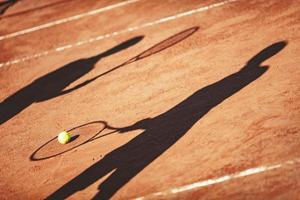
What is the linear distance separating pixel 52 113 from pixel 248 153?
4.60m

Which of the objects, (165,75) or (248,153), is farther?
(165,75)

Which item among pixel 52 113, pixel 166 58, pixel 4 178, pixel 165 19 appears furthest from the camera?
pixel 165 19

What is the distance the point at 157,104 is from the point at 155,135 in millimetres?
972

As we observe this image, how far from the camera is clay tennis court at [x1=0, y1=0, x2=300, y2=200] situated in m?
6.42

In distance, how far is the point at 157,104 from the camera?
320 inches

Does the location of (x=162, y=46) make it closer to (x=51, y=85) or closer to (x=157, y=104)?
(x=157, y=104)

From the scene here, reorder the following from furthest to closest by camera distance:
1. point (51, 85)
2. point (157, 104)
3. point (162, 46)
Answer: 1. point (162, 46)
2. point (51, 85)
3. point (157, 104)

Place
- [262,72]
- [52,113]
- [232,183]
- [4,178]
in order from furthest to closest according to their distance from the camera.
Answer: [52,113] < [262,72] < [4,178] < [232,183]

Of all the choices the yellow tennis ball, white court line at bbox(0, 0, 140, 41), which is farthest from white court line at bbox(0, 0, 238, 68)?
the yellow tennis ball

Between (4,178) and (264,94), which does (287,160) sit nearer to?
(264,94)

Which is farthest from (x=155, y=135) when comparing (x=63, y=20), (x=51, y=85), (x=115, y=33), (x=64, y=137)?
(x=63, y=20)

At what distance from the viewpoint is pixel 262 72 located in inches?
321

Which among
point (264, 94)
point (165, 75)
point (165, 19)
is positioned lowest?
point (264, 94)

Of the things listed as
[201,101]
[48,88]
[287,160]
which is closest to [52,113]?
[48,88]
